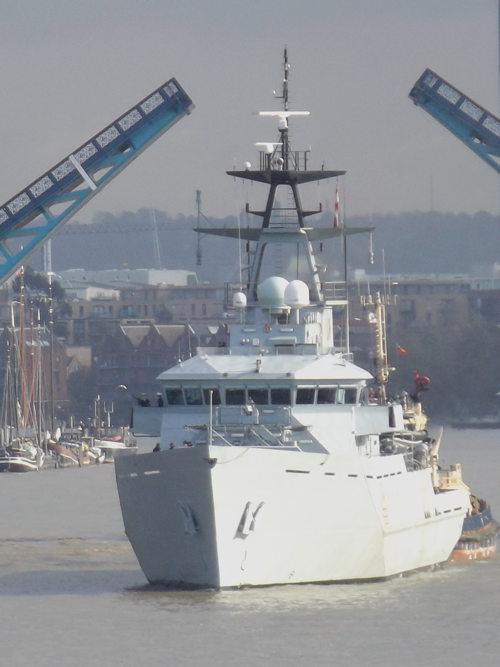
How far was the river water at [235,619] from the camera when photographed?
26.7 meters

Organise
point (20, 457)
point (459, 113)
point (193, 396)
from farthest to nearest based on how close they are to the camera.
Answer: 1. point (20, 457)
2. point (459, 113)
3. point (193, 396)

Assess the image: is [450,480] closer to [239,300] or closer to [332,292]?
[332,292]

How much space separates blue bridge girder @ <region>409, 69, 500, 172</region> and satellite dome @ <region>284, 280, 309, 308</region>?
10683 millimetres

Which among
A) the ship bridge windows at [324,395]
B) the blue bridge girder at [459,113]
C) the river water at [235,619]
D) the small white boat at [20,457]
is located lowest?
the small white boat at [20,457]

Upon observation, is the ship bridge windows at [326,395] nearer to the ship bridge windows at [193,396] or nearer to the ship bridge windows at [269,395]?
the ship bridge windows at [269,395]

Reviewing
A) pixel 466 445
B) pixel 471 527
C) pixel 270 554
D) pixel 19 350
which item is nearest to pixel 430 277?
pixel 19 350

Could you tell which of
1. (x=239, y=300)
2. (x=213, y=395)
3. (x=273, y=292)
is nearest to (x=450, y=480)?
(x=273, y=292)

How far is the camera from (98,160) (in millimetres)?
44656

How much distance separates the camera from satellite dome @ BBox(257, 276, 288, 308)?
3353cm

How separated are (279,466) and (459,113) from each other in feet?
49.0

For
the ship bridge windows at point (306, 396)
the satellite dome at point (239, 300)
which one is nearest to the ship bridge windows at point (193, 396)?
the ship bridge windows at point (306, 396)

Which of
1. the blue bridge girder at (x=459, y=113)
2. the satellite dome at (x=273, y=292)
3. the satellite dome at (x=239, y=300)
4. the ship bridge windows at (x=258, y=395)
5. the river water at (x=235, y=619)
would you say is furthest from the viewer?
the blue bridge girder at (x=459, y=113)

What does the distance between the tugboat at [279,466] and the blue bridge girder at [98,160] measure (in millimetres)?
9085

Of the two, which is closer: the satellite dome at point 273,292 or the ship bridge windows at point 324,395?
the ship bridge windows at point 324,395
